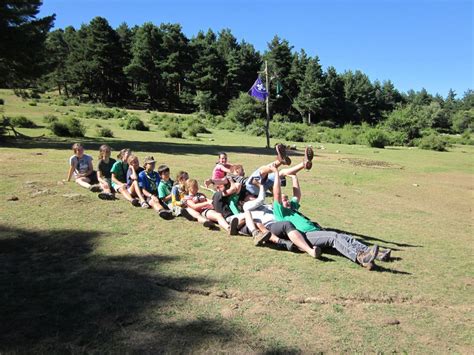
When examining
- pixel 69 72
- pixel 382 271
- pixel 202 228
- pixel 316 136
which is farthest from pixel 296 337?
pixel 69 72

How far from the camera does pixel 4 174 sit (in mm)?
10133

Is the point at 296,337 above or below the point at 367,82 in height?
below

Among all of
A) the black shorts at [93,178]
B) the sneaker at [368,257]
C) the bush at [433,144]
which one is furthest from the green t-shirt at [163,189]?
the bush at [433,144]

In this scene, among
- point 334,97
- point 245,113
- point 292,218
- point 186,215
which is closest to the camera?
point 292,218

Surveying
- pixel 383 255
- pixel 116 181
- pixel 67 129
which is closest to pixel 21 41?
pixel 67 129

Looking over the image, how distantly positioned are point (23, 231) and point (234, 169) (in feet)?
11.3

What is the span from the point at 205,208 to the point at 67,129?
1875cm

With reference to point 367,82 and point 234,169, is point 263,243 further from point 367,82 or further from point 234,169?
point 367,82

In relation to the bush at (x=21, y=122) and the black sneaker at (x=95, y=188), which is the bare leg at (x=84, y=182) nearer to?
the black sneaker at (x=95, y=188)

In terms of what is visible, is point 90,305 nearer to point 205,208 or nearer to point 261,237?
point 261,237

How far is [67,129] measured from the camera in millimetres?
23000

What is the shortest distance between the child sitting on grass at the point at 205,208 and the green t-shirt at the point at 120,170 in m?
2.06

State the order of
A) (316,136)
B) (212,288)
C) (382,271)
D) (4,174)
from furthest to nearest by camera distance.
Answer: (316,136) < (4,174) < (382,271) < (212,288)

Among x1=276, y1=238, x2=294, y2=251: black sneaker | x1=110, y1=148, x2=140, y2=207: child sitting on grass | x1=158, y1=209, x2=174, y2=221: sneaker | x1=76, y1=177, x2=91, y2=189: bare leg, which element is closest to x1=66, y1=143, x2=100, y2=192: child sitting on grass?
x1=76, y1=177, x2=91, y2=189: bare leg
